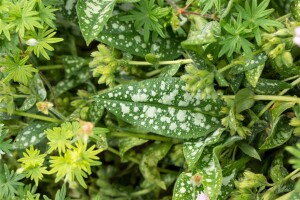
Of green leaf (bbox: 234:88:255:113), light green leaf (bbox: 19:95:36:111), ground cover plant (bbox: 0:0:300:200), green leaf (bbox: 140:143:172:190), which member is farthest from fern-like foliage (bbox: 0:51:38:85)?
green leaf (bbox: 234:88:255:113)

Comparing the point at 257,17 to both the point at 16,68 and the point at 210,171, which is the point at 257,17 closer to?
the point at 210,171

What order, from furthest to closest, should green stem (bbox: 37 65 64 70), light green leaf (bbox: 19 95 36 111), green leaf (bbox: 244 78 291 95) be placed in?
green stem (bbox: 37 65 64 70), light green leaf (bbox: 19 95 36 111), green leaf (bbox: 244 78 291 95)

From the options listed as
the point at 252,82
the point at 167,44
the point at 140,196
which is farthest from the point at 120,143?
the point at 252,82

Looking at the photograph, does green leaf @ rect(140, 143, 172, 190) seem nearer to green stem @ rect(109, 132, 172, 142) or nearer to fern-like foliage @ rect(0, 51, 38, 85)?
green stem @ rect(109, 132, 172, 142)

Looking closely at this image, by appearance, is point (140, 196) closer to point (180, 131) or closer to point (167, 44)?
point (180, 131)

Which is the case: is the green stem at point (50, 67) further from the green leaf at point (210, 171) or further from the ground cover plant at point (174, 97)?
the green leaf at point (210, 171)

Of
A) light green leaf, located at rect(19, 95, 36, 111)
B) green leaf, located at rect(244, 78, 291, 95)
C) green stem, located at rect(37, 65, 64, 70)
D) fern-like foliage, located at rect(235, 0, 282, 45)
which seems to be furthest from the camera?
green stem, located at rect(37, 65, 64, 70)

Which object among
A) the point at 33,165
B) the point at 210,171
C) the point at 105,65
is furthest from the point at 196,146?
the point at 33,165
